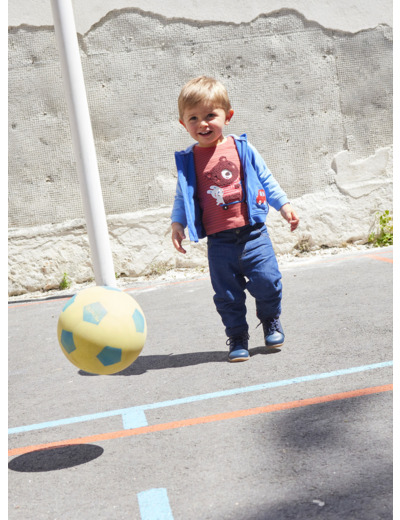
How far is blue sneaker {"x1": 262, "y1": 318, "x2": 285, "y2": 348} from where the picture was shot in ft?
13.6

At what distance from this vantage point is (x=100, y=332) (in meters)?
3.10

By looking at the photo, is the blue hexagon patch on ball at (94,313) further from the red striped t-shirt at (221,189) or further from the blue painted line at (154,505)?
the red striped t-shirt at (221,189)

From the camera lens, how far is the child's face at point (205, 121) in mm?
3967

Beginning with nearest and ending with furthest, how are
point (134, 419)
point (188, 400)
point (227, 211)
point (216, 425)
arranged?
point (216, 425)
point (134, 419)
point (188, 400)
point (227, 211)

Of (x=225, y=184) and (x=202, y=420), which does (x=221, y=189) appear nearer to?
(x=225, y=184)

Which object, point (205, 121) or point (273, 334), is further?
point (273, 334)

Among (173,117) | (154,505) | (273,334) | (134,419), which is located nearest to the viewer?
(154,505)

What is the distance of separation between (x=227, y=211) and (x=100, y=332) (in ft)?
4.38

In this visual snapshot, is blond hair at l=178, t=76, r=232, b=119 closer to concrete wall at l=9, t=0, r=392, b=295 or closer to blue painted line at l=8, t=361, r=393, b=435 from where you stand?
blue painted line at l=8, t=361, r=393, b=435

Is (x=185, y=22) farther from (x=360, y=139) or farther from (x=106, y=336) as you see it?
(x=106, y=336)

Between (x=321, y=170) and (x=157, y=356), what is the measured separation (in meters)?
3.76

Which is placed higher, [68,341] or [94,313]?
[94,313]

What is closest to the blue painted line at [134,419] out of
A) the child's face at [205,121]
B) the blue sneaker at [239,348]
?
the blue sneaker at [239,348]

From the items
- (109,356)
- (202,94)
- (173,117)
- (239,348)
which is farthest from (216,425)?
(173,117)
